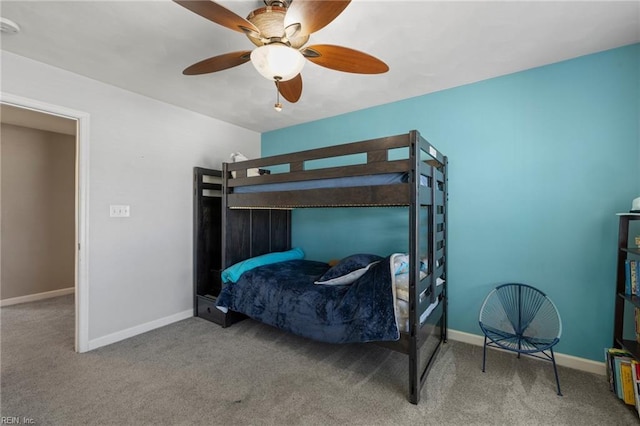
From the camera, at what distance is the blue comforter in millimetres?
1954

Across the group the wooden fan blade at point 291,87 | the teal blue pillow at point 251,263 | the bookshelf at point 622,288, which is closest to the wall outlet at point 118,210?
the teal blue pillow at point 251,263

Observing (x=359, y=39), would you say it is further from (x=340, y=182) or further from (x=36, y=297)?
(x=36, y=297)

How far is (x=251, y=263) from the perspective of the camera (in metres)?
2.92

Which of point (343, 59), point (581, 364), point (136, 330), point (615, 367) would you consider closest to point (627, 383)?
point (615, 367)

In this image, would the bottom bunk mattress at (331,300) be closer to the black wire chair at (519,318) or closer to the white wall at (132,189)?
the black wire chair at (519,318)

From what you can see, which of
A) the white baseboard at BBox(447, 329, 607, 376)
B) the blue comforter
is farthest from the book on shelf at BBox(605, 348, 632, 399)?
the blue comforter

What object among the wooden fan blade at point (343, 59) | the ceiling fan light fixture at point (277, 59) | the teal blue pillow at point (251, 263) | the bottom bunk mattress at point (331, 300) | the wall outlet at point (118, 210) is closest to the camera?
the ceiling fan light fixture at point (277, 59)

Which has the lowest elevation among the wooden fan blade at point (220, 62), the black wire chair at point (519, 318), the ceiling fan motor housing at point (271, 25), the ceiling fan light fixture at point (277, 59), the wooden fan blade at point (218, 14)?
the black wire chair at point (519, 318)

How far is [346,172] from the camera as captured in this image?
80.1 inches

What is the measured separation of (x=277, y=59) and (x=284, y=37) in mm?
142

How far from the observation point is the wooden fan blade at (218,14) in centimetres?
112

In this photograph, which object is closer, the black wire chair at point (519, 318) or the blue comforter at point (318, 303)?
the blue comforter at point (318, 303)

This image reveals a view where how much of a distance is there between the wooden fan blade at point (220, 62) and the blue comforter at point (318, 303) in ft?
5.34

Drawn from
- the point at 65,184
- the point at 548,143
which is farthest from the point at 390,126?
the point at 65,184
